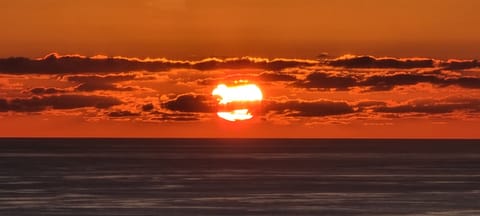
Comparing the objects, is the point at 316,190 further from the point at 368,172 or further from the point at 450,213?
the point at 368,172

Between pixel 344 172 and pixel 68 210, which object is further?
pixel 344 172

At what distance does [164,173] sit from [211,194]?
31967 millimetres

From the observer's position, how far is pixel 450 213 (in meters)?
61.5

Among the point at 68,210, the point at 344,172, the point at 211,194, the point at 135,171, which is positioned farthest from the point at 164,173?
the point at 68,210

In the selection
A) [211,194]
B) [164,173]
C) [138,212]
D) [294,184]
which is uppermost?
[164,173]

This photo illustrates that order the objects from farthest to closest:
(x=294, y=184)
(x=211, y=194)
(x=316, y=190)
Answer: (x=294, y=184)
(x=316, y=190)
(x=211, y=194)

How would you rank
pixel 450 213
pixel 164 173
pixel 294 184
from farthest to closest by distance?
pixel 164 173, pixel 294 184, pixel 450 213

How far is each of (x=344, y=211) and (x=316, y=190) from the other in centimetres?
1744

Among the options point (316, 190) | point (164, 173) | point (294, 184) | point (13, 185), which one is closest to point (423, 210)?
point (316, 190)

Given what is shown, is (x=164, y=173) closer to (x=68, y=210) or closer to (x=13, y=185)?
(x=13, y=185)

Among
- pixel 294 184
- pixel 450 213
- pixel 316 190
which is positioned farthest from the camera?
pixel 294 184

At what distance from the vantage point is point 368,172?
110125 mm

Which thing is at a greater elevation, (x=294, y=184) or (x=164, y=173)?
(x=164, y=173)

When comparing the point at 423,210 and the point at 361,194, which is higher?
the point at 361,194
